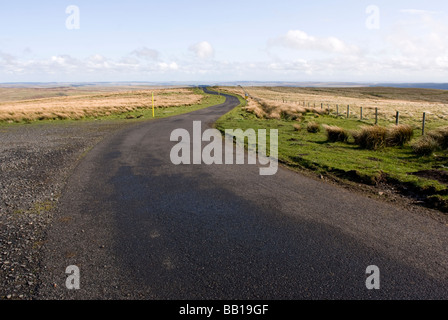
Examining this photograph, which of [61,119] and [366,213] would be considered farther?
Result: [61,119]

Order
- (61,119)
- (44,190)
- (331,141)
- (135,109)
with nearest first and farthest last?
1. (44,190)
2. (331,141)
3. (61,119)
4. (135,109)

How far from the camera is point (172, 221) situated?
236 inches

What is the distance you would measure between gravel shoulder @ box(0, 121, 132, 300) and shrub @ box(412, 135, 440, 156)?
40.1 feet

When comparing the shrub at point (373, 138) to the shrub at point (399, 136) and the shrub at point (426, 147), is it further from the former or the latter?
the shrub at point (426, 147)

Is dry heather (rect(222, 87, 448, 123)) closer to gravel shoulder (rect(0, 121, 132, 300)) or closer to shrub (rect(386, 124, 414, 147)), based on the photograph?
shrub (rect(386, 124, 414, 147))

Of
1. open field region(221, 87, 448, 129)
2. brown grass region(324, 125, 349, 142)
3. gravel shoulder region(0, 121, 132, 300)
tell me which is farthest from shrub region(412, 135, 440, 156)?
gravel shoulder region(0, 121, 132, 300)

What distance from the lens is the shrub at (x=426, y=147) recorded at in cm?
1185

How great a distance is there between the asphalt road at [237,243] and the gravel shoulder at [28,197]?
240 mm

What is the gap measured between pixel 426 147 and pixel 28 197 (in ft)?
42.5

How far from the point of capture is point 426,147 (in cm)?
1186

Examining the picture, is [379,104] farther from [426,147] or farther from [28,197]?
[28,197]

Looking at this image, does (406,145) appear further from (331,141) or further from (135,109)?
(135,109)

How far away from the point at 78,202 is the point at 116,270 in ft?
10.5
